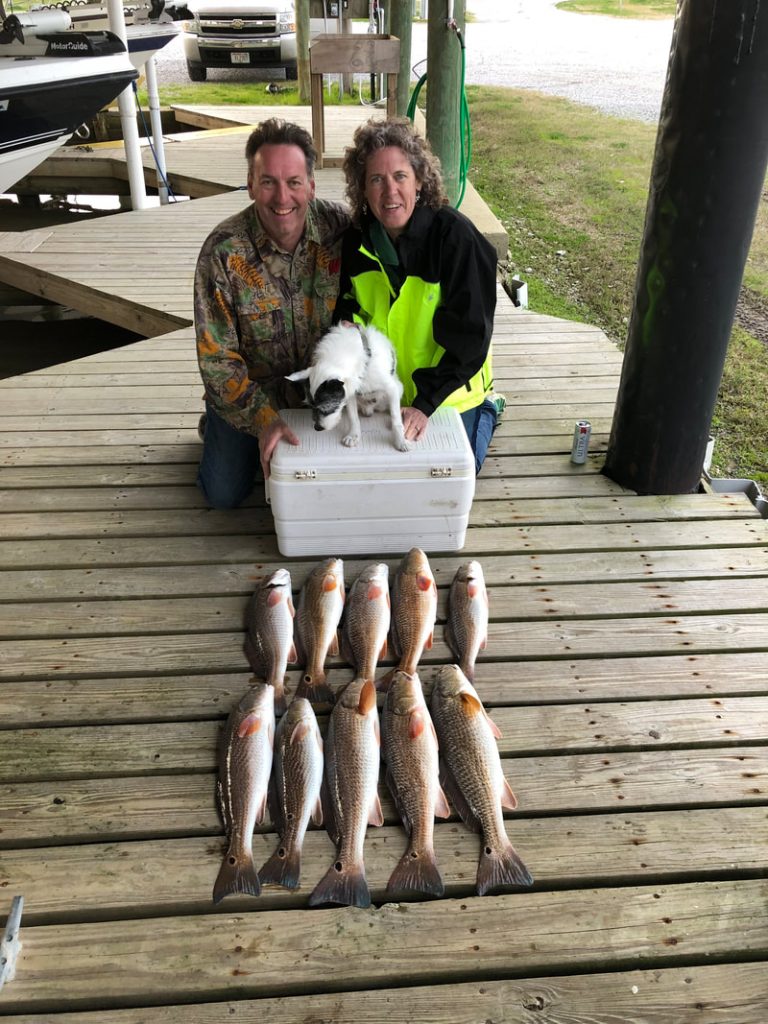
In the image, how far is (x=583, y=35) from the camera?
76.3 ft

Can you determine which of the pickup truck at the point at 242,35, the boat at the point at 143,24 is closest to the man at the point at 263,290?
the boat at the point at 143,24

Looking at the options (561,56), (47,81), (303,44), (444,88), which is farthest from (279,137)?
(561,56)

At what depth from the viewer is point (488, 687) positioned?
8.50ft

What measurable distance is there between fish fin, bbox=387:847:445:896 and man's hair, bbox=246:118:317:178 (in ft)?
7.54

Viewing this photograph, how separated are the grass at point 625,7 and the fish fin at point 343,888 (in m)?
26.7

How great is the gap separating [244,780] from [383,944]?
0.56 m

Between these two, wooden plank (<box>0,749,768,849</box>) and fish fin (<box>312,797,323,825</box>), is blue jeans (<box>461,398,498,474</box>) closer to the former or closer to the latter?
wooden plank (<box>0,749,768,849</box>)

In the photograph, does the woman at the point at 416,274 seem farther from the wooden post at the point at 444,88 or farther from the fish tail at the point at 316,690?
the wooden post at the point at 444,88

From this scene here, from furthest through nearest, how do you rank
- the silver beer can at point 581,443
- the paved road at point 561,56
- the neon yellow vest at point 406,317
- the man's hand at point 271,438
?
the paved road at point 561,56
the silver beer can at point 581,443
the neon yellow vest at point 406,317
the man's hand at point 271,438

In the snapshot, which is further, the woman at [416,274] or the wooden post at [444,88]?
the wooden post at [444,88]

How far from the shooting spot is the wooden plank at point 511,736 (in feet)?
7.65

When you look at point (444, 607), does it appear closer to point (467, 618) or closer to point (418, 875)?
point (467, 618)

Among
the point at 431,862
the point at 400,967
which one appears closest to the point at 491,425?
the point at 431,862

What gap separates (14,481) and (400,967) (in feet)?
9.15
